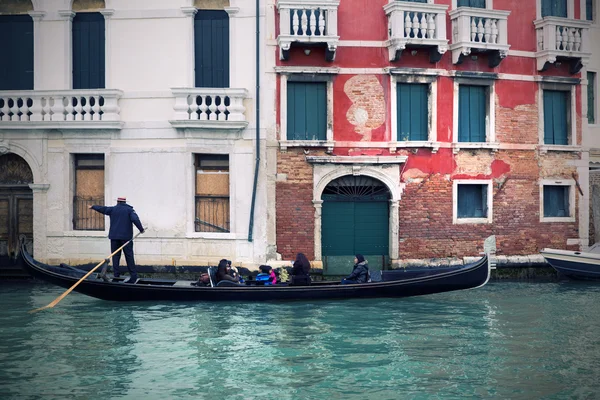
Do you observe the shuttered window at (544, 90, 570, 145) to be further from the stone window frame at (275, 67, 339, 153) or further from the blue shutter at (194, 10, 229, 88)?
the blue shutter at (194, 10, 229, 88)

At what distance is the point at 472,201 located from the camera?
16172mm

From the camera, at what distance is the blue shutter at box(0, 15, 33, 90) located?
1566 cm

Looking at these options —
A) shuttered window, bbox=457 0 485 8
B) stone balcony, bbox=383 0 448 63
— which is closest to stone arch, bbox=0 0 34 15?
stone balcony, bbox=383 0 448 63

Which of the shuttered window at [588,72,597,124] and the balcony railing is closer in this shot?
the balcony railing

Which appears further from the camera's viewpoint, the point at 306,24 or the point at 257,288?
the point at 306,24

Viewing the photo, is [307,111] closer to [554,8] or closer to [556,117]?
[556,117]

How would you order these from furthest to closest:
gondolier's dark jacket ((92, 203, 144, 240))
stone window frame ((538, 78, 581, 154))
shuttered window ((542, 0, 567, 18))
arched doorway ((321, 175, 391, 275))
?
shuttered window ((542, 0, 567, 18)) < stone window frame ((538, 78, 581, 154)) < arched doorway ((321, 175, 391, 275)) < gondolier's dark jacket ((92, 203, 144, 240))

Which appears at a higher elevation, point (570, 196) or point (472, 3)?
point (472, 3)

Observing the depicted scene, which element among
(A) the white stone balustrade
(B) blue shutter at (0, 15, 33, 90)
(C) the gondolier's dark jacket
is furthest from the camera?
(B) blue shutter at (0, 15, 33, 90)

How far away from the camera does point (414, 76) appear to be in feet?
51.1

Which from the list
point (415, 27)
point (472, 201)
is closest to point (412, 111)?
point (415, 27)

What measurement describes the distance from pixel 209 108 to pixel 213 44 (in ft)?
4.22

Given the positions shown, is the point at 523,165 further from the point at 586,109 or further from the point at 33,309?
the point at 33,309

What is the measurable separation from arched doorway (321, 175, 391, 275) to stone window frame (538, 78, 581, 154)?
3444mm
